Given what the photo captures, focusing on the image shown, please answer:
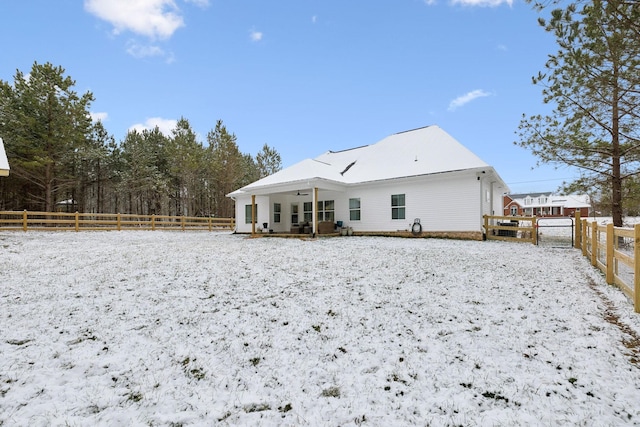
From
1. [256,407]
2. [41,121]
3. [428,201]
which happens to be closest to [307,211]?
[428,201]

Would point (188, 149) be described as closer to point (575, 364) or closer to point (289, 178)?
point (289, 178)

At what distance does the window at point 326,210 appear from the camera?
1641 cm

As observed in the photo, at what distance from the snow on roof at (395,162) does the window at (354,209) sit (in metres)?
1.13

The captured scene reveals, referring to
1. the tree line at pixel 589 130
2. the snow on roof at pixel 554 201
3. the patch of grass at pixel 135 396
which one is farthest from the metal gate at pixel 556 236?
the snow on roof at pixel 554 201

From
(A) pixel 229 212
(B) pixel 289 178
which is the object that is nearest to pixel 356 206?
(B) pixel 289 178

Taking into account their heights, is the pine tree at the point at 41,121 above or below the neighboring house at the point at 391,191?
above

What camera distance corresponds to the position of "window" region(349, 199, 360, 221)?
15.6m

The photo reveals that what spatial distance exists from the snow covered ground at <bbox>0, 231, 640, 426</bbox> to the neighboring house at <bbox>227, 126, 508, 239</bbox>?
7438 millimetres

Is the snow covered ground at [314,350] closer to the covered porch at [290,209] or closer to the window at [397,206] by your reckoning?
the window at [397,206]

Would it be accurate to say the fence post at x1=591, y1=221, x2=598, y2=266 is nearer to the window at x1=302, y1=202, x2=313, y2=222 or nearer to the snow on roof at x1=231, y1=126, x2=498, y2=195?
the snow on roof at x1=231, y1=126, x2=498, y2=195

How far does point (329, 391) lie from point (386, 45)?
1525cm

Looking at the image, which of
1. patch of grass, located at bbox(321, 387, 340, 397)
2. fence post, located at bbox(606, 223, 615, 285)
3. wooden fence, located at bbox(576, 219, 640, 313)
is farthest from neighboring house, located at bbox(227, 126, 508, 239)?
patch of grass, located at bbox(321, 387, 340, 397)

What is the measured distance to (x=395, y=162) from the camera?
621 inches

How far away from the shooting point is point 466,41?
12547mm
